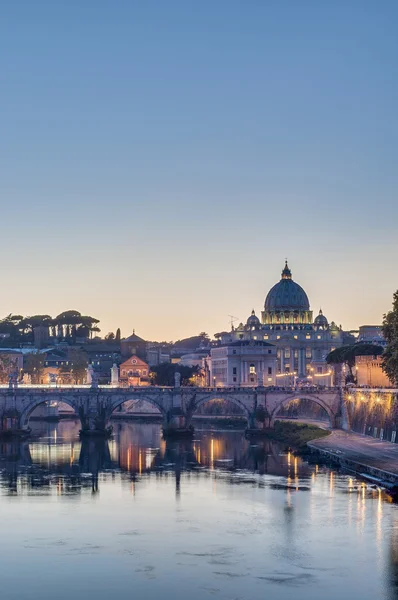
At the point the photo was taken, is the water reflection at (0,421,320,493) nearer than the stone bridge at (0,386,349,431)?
Yes

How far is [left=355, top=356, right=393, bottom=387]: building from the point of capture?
12012cm

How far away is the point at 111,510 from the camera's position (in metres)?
67.2

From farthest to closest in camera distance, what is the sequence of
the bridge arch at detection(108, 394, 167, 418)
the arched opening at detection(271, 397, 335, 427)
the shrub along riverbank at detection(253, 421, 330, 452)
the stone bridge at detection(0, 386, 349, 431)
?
the arched opening at detection(271, 397, 335, 427), the bridge arch at detection(108, 394, 167, 418), the stone bridge at detection(0, 386, 349, 431), the shrub along riverbank at detection(253, 421, 330, 452)

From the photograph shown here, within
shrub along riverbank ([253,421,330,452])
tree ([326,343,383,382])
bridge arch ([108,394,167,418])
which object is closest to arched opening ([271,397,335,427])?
shrub along riverbank ([253,421,330,452])

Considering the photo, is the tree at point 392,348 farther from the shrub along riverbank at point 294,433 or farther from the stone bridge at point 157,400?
the stone bridge at point 157,400

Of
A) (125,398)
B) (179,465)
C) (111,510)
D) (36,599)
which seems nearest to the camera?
(36,599)

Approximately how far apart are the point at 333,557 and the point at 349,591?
553 centimetres

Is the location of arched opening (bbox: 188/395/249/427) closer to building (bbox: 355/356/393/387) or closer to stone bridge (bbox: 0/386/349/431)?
building (bbox: 355/356/393/387)

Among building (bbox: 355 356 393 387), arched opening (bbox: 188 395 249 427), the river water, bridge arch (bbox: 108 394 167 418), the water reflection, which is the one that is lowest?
the river water

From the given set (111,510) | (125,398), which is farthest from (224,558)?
(125,398)

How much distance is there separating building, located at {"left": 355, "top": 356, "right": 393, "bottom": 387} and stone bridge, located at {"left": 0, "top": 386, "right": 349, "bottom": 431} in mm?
4065

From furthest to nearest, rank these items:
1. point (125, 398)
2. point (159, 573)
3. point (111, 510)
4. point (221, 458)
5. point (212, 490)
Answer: point (125, 398)
point (221, 458)
point (212, 490)
point (111, 510)
point (159, 573)

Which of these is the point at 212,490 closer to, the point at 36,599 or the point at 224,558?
the point at 224,558

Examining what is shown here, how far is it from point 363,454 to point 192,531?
29.0 m
